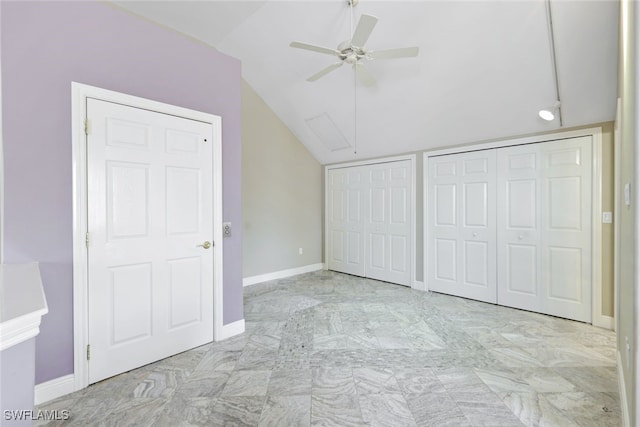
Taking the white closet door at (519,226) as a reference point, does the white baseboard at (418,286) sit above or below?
below

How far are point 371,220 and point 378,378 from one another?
126 inches

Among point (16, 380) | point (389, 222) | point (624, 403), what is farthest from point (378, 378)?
point (389, 222)

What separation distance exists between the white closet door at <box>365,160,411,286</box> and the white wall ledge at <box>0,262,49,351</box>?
13.9ft

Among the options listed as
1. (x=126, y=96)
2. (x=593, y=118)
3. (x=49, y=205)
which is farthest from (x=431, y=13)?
(x=49, y=205)

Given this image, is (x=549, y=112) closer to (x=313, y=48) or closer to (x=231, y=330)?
(x=313, y=48)

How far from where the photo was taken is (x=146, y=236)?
2260 mm

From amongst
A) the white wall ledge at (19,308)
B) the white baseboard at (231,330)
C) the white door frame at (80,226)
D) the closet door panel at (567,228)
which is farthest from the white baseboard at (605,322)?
the white door frame at (80,226)

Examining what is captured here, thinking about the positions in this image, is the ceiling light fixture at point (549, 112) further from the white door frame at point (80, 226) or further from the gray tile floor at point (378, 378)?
the white door frame at point (80, 226)

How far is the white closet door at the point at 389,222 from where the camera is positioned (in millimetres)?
4602

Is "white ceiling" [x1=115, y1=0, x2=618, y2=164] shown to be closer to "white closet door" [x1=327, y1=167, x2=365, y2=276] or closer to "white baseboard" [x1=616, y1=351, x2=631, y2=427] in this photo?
"white closet door" [x1=327, y1=167, x2=365, y2=276]

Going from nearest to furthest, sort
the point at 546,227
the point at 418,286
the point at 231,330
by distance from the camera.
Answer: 1. the point at 231,330
2. the point at 546,227
3. the point at 418,286

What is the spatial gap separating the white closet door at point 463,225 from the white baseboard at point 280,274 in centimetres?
224

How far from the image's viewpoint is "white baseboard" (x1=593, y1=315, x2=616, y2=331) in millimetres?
2947

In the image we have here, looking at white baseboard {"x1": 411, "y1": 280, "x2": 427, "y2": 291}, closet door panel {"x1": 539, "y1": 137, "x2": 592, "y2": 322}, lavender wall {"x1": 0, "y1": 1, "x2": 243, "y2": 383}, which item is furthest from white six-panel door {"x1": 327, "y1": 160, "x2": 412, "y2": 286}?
lavender wall {"x1": 0, "y1": 1, "x2": 243, "y2": 383}
